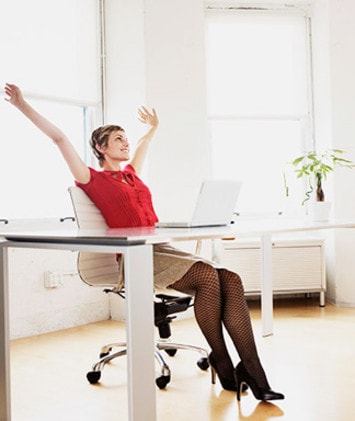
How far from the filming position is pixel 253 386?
2.15 metres

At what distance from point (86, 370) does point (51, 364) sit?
25cm

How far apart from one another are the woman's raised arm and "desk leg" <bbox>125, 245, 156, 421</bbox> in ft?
2.79

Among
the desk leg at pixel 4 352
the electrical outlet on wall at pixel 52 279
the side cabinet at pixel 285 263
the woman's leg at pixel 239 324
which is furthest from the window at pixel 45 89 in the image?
the woman's leg at pixel 239 324

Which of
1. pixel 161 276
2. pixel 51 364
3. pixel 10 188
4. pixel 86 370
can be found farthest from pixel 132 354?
pixel 10 188

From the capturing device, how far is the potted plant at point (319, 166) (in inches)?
127

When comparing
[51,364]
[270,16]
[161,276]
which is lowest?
[51,364]

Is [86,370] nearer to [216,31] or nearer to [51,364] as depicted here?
[51,364]

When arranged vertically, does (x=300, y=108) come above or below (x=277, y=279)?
above

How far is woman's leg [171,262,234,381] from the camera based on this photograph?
221cm

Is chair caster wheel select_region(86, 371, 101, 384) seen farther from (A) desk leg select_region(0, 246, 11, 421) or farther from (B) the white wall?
(B) the white wall

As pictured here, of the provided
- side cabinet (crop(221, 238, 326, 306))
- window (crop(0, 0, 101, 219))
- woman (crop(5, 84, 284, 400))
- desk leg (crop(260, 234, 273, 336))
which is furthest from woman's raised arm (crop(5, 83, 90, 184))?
side cabinet (crop(221, 238, 326, 306))

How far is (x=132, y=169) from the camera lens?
2850 millimetres

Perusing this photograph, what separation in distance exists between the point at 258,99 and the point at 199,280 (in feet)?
8.94

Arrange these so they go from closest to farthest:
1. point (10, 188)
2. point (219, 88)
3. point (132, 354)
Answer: point (132, 354) → point (10, 188) → point (219, 88)
